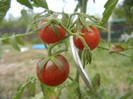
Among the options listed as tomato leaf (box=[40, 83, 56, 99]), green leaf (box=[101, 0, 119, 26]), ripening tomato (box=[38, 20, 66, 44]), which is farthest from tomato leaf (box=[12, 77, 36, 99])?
green leaf (box=[101, 0, 119, 26])

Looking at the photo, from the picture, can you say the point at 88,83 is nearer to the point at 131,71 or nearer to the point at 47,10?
the point at 47,10

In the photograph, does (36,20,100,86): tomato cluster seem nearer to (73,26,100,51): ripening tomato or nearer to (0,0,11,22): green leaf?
(73,26,100,51): ripening tomato

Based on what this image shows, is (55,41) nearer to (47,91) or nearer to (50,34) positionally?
(50,34)

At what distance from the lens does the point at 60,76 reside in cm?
44

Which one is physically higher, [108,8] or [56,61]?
[108,8]

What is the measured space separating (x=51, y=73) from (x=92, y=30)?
0.57 ft

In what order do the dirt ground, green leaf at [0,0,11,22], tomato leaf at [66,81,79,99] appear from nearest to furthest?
green leaf at [0,0,11,22]
tomato leaf at [66,81,79,99]
the dirt ground

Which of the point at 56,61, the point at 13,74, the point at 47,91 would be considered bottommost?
the point at 13,74

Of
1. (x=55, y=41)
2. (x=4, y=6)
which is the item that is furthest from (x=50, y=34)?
(x=4, y=6)

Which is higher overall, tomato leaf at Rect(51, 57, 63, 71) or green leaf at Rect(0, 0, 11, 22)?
green leaf at Rect(0, 0, 11, 22)

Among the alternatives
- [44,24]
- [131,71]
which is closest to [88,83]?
[44,24]

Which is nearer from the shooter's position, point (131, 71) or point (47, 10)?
point (47, 10)

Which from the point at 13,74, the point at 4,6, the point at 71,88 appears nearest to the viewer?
the point at 4,6

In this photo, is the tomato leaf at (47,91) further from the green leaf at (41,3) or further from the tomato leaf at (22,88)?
the green leaf at (41,3)
